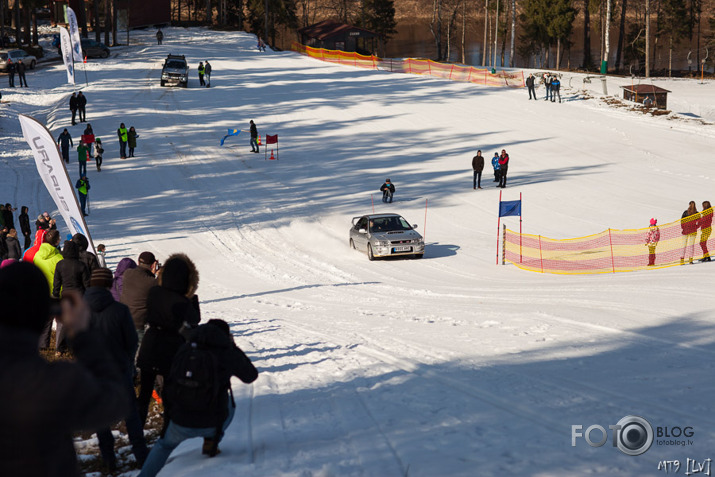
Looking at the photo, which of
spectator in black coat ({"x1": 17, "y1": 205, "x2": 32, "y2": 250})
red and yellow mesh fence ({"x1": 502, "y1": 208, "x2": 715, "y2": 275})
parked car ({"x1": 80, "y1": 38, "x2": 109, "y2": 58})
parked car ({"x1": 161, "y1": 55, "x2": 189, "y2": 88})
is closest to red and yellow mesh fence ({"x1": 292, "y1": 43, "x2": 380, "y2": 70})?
parked car ({"x1": 161, "y1": 55, "x2": 189, "y2": 88})

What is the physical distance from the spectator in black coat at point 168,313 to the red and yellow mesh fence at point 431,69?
168 ft

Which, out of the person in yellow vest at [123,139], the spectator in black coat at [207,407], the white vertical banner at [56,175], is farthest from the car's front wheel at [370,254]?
the person in yellow vest at [123,139]

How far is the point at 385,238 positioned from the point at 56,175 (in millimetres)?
10732

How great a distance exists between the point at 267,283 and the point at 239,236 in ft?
19.2

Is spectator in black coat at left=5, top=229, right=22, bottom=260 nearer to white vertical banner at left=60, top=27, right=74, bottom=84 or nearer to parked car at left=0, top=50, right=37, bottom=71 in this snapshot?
white vertical banner at left=60, top=27, right=74, bottom=84

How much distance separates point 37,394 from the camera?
2.62 meters

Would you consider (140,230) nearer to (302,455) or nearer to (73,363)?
(302,455)

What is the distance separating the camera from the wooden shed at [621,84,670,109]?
43.6 m

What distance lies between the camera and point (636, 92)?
4497 centimetres

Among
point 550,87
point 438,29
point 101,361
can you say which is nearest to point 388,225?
point 101,361

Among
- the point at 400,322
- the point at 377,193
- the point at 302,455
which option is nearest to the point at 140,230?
the point at 377,193

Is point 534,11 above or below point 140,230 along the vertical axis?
above

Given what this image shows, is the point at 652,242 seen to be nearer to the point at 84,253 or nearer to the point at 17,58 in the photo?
the point at 84,253

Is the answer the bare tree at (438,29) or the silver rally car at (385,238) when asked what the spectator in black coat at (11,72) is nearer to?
the silver rally car at (385,238)
